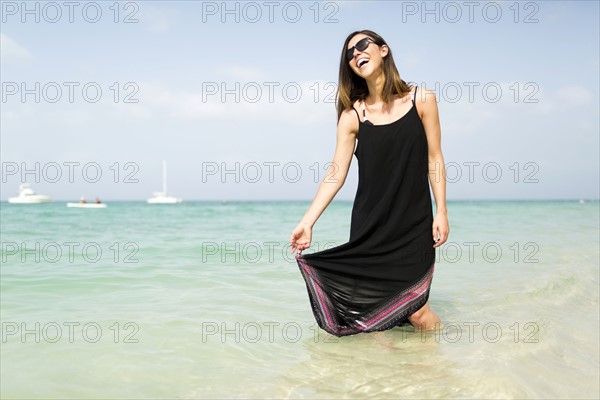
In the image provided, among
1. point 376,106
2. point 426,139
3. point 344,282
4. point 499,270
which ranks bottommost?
point 499,270

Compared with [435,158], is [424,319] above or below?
below

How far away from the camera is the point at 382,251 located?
351cm

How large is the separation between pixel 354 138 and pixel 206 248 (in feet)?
22.2

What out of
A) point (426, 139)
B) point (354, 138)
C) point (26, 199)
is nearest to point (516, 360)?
point (426, 139)

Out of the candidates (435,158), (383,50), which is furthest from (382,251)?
(383,50)

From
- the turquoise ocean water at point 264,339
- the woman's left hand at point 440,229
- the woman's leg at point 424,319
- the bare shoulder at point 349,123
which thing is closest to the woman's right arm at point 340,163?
the bare shoulder at point 349,123

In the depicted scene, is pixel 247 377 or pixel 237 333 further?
pixel 237 333

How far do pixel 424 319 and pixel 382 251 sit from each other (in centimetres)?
66

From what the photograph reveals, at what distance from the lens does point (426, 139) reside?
349 centimetres

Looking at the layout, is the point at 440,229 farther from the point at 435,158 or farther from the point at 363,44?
the point at 363,44

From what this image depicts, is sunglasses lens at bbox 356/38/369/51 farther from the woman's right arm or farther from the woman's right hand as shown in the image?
the woman's right hand

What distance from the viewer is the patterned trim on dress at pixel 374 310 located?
351 centimetres

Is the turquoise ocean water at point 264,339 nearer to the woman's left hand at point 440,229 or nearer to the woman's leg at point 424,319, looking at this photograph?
the woman's leg at point 424,319

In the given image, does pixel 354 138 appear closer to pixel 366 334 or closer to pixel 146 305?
pixel 366 334
